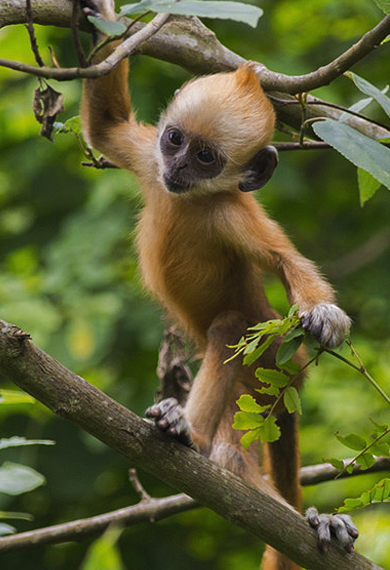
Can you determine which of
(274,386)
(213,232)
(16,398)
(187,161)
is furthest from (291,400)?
(187,161)

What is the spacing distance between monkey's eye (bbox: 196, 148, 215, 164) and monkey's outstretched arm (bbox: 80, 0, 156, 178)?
1.42 feet

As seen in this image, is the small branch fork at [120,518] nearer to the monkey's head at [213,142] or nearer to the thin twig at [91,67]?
the monkey's head at [213,142]

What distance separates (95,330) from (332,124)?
477cm

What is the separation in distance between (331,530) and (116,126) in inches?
115

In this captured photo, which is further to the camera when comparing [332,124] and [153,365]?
[153,365]

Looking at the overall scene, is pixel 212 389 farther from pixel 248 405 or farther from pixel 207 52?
pixel 207 52

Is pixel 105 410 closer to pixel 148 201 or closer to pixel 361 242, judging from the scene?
pixel 148 201

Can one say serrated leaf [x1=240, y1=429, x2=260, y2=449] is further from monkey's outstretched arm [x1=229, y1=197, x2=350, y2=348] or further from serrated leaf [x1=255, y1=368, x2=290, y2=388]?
monkey's outstretched arm [x1=229, y1=197, x2=350, y2=348]

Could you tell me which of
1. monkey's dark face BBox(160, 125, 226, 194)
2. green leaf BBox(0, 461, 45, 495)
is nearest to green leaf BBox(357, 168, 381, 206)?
monkey's dark face BBox(160, 125, 226, 194)

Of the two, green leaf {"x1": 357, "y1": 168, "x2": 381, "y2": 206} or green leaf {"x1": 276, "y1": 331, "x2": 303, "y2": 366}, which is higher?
green leaf {"x1": 357, "y1": 168, "x2": 381, "y2": 206}

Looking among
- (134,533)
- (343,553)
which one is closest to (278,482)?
(343,553)

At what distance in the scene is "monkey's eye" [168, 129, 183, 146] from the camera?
5320 millimetres

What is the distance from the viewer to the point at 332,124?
3273 millimetres

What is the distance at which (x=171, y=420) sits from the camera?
13.4 feet
